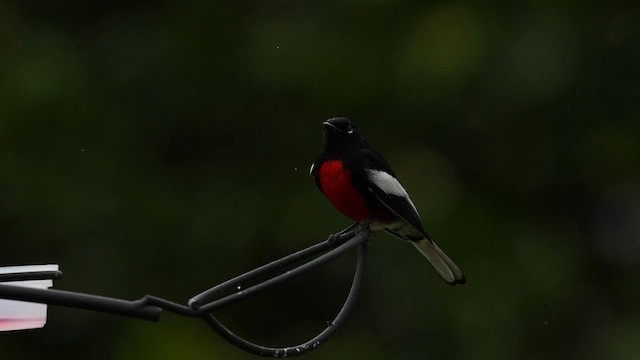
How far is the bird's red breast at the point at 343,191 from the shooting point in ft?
A: 10.4

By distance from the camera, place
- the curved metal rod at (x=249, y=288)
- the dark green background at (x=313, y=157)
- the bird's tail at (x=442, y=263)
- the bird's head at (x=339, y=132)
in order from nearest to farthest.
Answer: the curved metal rod at (x=249, y=288) → the bird's tail at (x=442, y=263) → the bird's head at (x=339, y=132) → the dark green background at (x=313, y=157)

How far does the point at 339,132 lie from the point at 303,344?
49.7 inches

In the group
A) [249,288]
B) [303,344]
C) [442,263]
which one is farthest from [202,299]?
[442,263]

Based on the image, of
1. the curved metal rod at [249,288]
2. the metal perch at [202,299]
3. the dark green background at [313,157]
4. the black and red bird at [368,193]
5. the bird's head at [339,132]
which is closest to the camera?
the metal perch at [202,299]

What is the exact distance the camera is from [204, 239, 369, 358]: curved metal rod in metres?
1.82

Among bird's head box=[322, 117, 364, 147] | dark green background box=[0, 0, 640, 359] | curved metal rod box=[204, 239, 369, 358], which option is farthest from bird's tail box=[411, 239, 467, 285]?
dark green background box=[0, 0, 640, 359]

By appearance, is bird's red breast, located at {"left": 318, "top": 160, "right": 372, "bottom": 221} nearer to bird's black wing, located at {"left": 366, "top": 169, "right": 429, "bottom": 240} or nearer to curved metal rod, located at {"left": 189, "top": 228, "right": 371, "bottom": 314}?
bird's black wing, located at {"left": 366, "top": 169, "right": 429, "bottom": 240}

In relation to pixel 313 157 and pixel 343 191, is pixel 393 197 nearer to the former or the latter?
pixel 343 191

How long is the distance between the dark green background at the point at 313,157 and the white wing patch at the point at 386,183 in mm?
1687

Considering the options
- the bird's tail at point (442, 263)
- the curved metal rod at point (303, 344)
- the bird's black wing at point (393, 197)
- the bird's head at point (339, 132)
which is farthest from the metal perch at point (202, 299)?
the bird's head at point (339, 132)

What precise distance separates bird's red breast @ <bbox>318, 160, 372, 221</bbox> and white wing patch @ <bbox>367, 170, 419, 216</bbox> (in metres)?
0.07

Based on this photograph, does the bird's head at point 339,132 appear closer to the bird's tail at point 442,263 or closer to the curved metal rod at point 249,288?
the bird's tail at point 442,263

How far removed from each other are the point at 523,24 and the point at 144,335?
2.03 meters

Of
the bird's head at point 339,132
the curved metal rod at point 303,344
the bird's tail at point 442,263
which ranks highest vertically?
the bird's head at point 339,132
